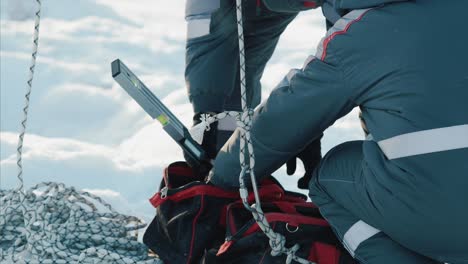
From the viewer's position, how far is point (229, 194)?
193 centimetres

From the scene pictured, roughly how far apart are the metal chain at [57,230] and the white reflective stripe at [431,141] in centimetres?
76

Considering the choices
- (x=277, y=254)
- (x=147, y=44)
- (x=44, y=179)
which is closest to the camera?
(x=277, y=254)

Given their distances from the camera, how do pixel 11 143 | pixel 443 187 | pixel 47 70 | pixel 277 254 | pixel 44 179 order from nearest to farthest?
pixel 443 187 < pixel 277 254 < pixel 44 179 < pixel 11 143 < pixel 47 70

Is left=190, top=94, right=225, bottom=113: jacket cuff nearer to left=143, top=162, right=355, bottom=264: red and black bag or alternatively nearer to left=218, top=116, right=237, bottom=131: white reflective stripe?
left=218, top=116, right=237, bottom=131: white reflective stripe

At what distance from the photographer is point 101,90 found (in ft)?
14.9

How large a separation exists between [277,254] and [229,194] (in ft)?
0.93

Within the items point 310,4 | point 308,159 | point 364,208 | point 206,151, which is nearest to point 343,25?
point 364,208

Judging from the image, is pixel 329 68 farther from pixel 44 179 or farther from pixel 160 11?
pixel 160 11

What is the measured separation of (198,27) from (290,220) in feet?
2.97

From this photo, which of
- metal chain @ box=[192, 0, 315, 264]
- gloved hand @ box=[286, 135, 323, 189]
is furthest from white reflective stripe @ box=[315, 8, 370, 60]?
gloved hand @ box=[286, 135, 323, 189]

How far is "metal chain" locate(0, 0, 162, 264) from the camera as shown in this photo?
6.45ft

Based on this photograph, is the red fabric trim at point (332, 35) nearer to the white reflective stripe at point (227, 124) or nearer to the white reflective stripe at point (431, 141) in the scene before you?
the white reflective stripe at point (431, 141)

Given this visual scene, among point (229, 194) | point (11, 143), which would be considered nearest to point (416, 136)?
point (229, 194)

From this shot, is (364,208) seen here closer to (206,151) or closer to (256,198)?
(256,198)
